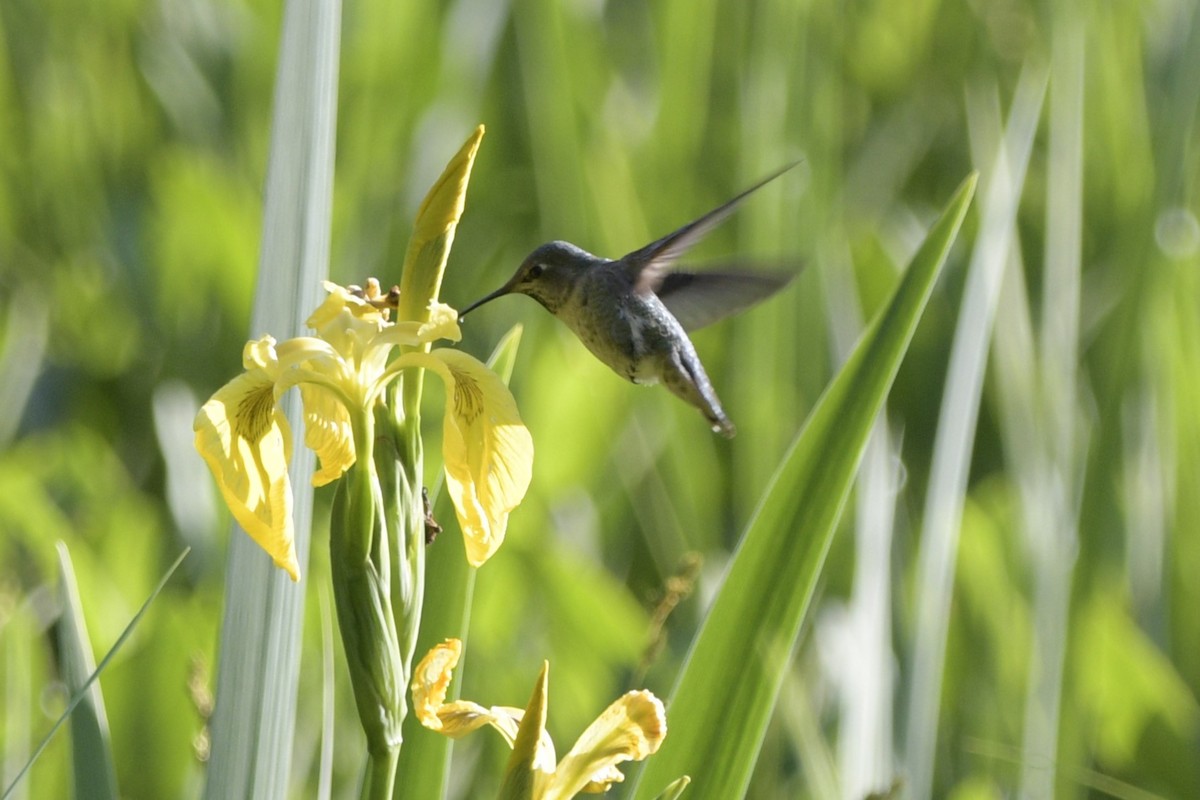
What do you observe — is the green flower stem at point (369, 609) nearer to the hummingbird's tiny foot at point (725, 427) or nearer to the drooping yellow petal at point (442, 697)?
the drooping yellow petal at point (442, 697)

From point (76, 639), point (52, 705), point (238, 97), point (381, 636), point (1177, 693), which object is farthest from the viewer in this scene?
point (238, 97)

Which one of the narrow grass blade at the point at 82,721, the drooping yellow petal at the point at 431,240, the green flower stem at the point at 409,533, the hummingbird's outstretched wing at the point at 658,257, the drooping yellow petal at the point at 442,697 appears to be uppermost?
the hummingbird's outstretched wing at the point at 658,257

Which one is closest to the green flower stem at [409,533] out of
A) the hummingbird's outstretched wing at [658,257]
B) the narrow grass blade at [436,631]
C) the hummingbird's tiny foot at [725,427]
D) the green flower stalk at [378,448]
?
the green flower stalk at [378,448]

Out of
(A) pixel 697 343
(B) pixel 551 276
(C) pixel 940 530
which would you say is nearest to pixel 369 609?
(B) pixel 551 276

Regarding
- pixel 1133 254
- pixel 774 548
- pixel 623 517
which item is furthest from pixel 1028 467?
pixel 774 548

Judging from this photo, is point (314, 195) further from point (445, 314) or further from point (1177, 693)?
point (1177, 693)

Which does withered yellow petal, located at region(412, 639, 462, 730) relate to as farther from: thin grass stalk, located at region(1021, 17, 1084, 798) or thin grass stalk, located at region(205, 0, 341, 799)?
thin grass stalk, located at region(1021, 17, 1084, 798)
